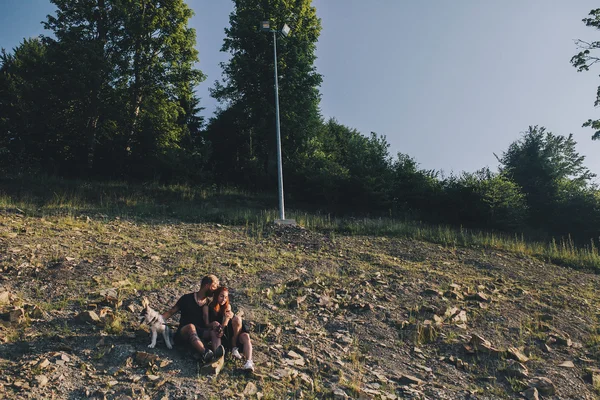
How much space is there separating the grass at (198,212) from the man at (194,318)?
7.03m

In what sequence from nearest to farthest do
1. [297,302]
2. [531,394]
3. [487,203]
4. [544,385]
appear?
[531,394] < [544,385] < [297,302] < [487,203]

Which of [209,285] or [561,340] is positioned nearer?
[209,285]

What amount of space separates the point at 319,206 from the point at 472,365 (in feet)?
48.0

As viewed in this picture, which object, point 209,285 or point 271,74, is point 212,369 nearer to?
point 209,285

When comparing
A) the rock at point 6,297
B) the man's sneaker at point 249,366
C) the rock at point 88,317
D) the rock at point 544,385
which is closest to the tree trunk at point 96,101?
the rock at point 6,297

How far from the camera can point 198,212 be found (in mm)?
16062

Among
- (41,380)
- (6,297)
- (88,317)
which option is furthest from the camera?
(6,297)

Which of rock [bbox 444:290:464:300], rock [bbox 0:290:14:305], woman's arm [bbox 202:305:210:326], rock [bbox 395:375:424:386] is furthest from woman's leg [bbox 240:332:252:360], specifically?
rock [bbox 444:290:464:300]

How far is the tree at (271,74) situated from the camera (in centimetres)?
2244

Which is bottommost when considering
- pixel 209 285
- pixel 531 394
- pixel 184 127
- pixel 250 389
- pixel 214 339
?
pixel 531 394

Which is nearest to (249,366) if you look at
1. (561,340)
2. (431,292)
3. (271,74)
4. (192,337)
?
(192,337)

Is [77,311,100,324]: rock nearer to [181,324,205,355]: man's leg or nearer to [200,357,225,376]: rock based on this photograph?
[181,324,205,355]: man's leg

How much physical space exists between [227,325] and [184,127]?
811 inches

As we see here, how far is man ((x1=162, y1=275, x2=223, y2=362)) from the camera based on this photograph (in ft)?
18.0
